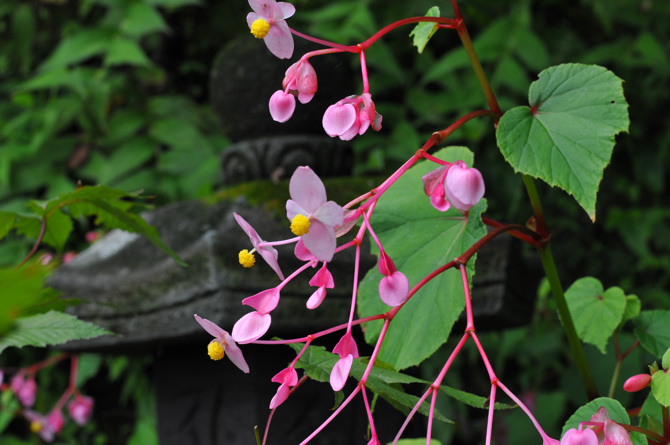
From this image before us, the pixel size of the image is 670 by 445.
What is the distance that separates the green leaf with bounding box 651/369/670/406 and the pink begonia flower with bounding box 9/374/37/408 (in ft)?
4.50

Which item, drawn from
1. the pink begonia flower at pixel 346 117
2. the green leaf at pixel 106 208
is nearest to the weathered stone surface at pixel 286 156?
the green leaf at pixel 106 208

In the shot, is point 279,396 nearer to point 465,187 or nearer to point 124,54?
point 465,187

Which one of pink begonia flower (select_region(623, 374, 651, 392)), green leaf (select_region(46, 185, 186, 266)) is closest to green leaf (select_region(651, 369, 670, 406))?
pink begonia flower (select_region(623, 374, 651, 392))

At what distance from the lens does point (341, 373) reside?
0.95 feet

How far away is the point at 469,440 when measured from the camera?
4.68 ft

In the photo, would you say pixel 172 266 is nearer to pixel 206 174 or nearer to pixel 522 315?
pixel 522 315

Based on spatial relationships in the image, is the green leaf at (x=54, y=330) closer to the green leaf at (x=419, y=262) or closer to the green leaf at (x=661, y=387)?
the green leaf at (x=419, y=262)

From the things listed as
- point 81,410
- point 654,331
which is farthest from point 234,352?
point 81,410

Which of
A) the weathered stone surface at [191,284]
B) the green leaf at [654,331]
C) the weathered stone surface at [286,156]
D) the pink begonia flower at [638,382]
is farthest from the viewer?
the weathered stone surface at [286,156]

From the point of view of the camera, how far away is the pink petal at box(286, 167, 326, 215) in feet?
0.83

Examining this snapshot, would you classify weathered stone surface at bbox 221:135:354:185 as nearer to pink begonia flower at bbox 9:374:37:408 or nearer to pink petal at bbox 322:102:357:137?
pink petal at bbox 322:102:357:137

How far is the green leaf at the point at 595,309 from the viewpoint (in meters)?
0.52

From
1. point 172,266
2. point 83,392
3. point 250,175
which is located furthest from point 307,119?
point 83,392

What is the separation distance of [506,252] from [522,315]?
16 centimetres
